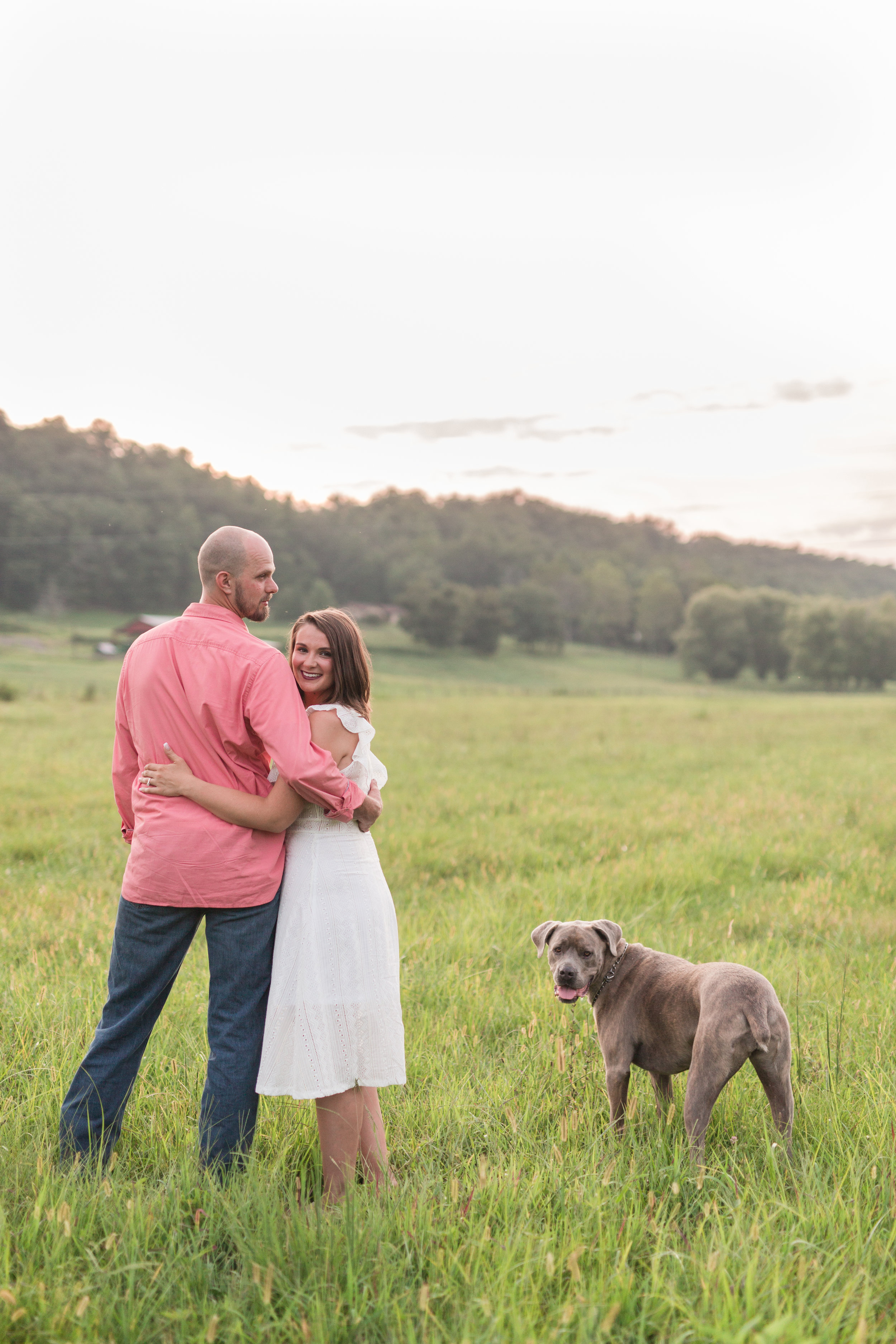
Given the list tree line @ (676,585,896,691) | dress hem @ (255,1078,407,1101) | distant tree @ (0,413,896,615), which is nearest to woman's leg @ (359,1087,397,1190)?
dress hem @ (255,1078,407,1101)

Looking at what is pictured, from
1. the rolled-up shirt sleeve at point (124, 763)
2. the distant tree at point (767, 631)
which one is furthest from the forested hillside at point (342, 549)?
the rolled-up shirt sleeve at point (124, 763)

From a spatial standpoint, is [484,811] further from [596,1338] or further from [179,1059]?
[596,1338]

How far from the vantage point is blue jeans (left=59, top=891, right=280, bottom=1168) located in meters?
3.60

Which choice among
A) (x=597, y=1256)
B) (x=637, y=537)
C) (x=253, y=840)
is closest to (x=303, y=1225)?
(x=597, y=1256)

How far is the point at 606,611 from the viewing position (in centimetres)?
13275

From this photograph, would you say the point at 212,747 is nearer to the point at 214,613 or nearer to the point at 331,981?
the point at 214,613

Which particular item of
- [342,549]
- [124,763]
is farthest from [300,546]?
[124,763]

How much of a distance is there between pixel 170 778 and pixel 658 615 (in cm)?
13405

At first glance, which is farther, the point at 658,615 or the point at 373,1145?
the point at 658,615

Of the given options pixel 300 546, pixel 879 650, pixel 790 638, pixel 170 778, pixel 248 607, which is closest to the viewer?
pixel 170 778

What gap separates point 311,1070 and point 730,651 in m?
117

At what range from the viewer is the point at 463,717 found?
31.4 metres

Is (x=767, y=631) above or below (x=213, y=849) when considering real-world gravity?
above

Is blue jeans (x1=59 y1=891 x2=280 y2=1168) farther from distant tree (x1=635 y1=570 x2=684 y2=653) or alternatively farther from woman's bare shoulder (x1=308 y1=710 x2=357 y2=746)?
distant tree (x1=635 y1=570 x2=684 y2=653)
